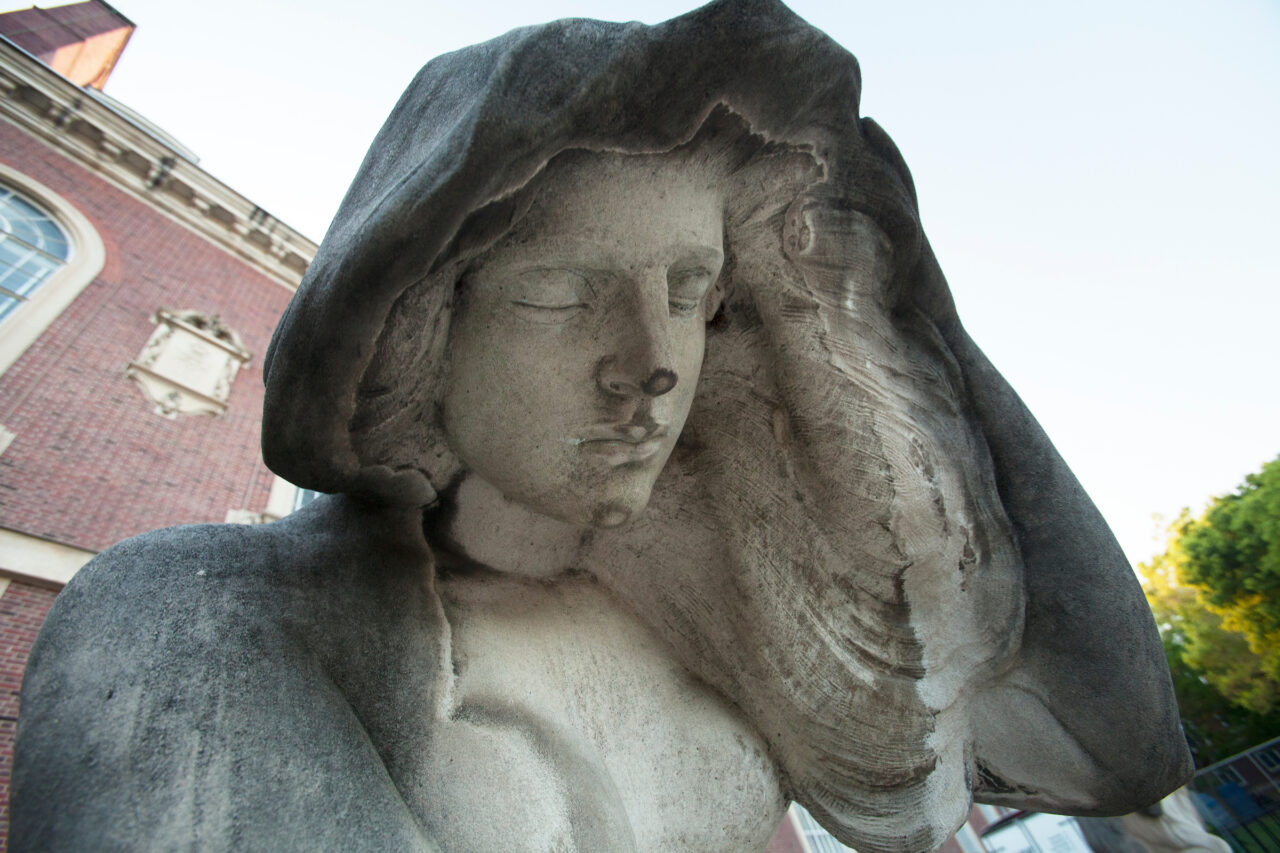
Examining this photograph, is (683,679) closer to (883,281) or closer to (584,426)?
(584,426)

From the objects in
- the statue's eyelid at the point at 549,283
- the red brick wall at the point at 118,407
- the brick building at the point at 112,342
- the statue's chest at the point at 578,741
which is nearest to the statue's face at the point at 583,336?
the statue's eyelid at the point at 549,283

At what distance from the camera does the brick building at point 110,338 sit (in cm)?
579

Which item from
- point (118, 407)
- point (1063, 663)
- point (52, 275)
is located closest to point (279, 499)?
point (118, 407)

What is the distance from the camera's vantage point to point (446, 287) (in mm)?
1036

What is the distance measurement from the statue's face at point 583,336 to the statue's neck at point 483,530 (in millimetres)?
177

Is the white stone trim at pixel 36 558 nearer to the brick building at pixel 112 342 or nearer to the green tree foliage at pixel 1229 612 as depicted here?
the brick building at pixel 112 342

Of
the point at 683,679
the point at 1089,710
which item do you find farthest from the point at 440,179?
the point at 1089,710

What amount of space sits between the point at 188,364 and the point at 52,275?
159 cm

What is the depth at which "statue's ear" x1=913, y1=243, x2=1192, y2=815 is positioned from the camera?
4.06 feet

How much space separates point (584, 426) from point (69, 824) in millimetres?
731

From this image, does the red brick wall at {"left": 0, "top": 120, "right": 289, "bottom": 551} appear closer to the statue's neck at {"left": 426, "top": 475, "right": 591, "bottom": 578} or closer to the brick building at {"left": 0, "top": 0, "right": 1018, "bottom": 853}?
the brick building at {"left": 0, "top": 0, "right": 1018, "bottom": 853}

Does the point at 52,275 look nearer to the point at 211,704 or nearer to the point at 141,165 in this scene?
the point at 141,165

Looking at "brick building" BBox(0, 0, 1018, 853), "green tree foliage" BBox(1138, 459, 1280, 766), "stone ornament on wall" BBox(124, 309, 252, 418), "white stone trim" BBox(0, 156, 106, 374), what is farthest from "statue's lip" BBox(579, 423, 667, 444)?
"green tree foliage" BBox(1138, 459, 1280, 766)

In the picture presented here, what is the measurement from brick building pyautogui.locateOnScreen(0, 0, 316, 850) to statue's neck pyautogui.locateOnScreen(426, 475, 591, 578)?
5136 millimetres
